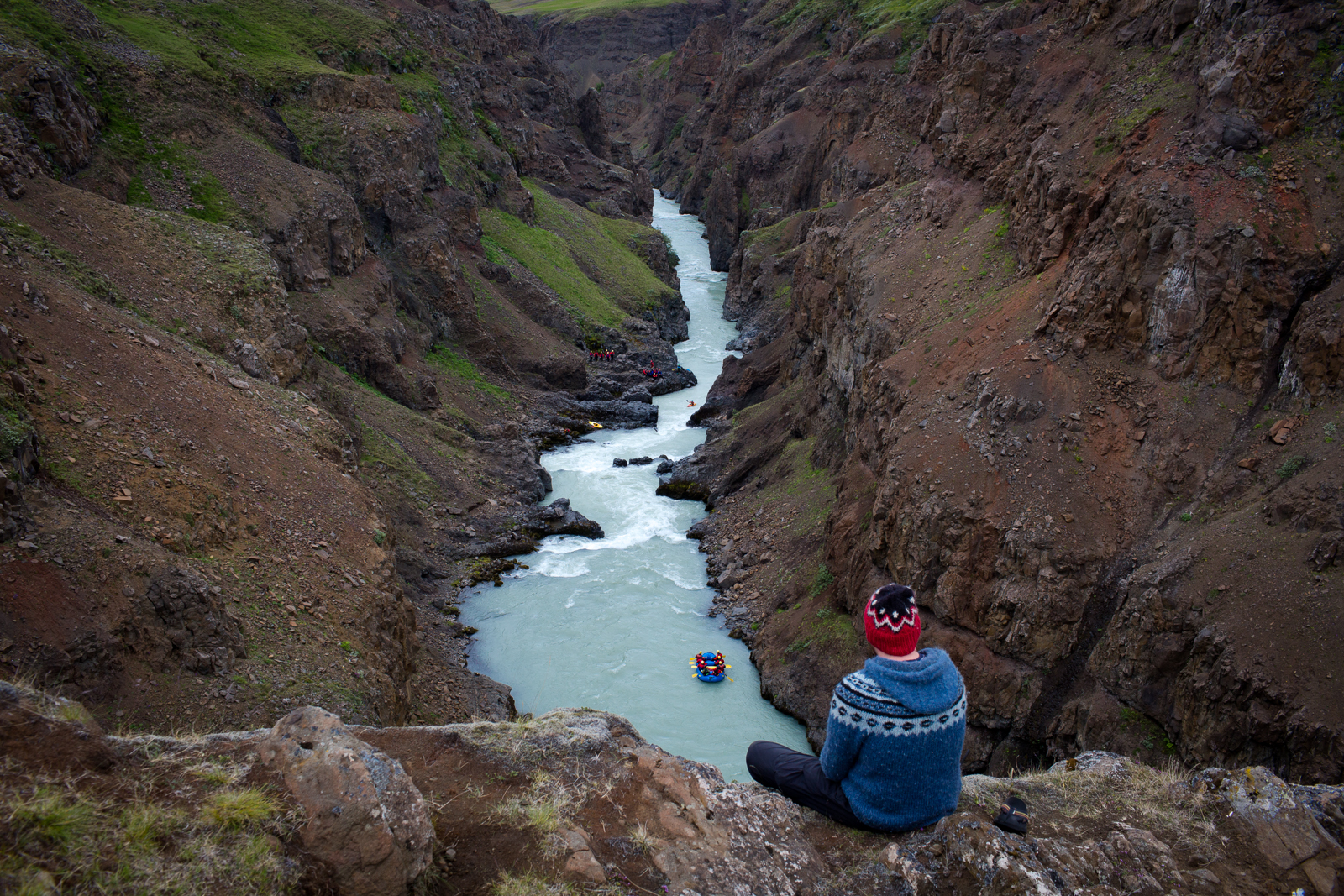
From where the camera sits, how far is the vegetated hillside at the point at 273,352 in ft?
38.7

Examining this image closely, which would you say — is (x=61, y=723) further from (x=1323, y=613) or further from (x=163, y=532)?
(x=1323, y=613)

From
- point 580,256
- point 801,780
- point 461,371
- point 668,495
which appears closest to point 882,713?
point 801,780

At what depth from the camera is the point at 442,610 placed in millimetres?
23203

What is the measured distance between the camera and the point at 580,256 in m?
53.6

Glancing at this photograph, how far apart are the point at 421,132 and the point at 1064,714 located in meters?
39.4

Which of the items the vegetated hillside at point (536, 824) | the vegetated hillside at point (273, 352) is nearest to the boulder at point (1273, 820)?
the vegetated hillside at point (536, 824)

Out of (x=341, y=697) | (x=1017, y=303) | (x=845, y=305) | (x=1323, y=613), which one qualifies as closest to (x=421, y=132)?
(x=845, y=305)

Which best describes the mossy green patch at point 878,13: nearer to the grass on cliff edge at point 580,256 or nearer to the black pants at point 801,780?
the grass on cliff edge at point 580,256

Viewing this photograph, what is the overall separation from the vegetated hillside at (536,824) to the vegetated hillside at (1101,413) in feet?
20.0

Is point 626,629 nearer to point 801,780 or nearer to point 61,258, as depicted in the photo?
point 801,780

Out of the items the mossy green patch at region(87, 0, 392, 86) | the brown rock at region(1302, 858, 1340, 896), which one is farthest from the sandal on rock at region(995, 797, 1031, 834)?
the mossy green patch at region(87, 0, 392, 86)

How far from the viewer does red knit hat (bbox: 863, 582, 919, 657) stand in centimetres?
545

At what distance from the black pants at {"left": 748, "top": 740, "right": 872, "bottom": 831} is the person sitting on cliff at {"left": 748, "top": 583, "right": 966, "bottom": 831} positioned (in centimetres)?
9

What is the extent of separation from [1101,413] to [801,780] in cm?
1364
